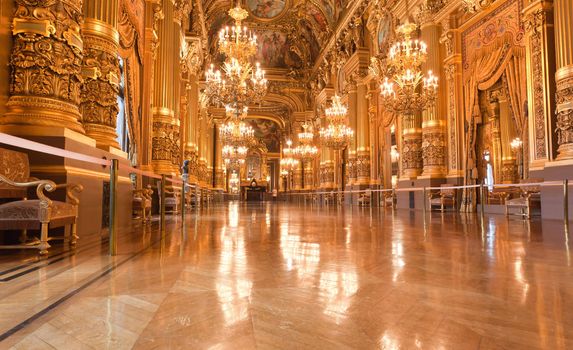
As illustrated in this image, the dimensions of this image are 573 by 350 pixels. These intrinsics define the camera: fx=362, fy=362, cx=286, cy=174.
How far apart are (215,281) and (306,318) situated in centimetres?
77

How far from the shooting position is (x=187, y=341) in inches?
48.3

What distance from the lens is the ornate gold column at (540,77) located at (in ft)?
26.0

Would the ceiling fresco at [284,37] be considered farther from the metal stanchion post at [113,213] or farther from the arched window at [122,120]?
the metal stanchion post at [113,213]

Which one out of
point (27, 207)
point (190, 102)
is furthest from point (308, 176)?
point (27, 207)

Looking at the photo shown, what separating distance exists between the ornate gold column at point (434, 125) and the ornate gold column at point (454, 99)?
219 millimetres

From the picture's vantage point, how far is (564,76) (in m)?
7.32

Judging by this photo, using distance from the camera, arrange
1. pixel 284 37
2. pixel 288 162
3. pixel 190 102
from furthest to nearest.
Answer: pixel 288 162 → pixel 284 37 → pixel 190 102

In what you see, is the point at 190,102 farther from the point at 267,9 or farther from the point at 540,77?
the point at 540,77

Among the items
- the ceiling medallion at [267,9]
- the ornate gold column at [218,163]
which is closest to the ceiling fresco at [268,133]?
the ornate gold column at [218,163]

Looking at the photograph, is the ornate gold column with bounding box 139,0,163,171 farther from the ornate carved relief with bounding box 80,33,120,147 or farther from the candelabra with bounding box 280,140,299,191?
the candelabra with bounding box 280,140,299,191

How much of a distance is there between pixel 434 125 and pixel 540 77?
3674 millimetres

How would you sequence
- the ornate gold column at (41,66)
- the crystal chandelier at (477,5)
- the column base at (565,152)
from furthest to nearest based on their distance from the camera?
1. the crystal chandelier at (477,5)
2. the column base at (565,152)
3. the ornate gold column at (41,66)

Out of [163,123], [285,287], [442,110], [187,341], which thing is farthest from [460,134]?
[187,341]

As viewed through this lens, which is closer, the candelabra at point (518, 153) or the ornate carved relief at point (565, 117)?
the ornate carved relief at point (565, 117)
